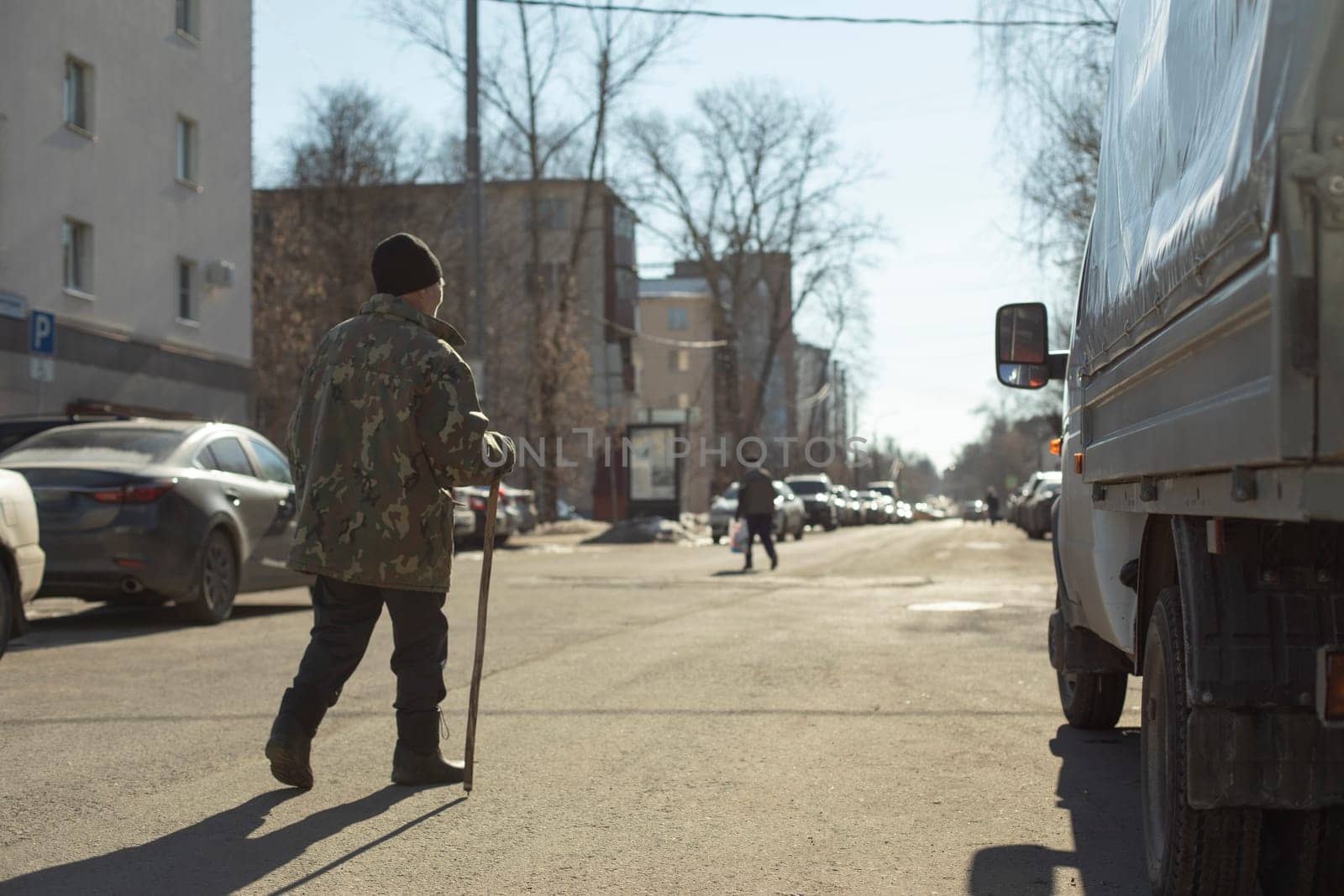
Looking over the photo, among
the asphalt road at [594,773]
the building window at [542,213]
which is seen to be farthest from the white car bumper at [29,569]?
the building window at [542,213]

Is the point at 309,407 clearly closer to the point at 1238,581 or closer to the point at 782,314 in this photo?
the point at 1238,581

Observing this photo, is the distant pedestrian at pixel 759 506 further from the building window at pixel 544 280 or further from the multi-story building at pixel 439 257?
the building window at pixel 544 280

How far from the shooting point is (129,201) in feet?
90.6

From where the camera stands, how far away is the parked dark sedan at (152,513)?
10.8 m

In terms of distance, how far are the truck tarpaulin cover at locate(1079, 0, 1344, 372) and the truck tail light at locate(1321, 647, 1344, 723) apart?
0.74 meters

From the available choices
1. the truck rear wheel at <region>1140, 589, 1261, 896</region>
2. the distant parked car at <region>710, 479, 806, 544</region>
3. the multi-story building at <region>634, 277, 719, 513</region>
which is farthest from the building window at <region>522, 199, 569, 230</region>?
the multi-story building at <region>634, 277, 719, 513</region>

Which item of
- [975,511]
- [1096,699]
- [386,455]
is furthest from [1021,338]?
[975,511]

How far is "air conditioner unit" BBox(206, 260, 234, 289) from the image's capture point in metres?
30.4

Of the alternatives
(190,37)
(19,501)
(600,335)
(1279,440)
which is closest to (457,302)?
(190,37)

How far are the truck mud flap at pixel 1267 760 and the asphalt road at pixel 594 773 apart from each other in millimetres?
1033

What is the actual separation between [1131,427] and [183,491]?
840 centimetres

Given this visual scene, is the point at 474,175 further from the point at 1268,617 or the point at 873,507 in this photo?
the point at 873,507

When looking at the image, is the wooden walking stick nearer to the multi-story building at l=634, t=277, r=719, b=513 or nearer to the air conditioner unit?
the air conditioner unit

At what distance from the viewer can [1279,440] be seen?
2604mm
